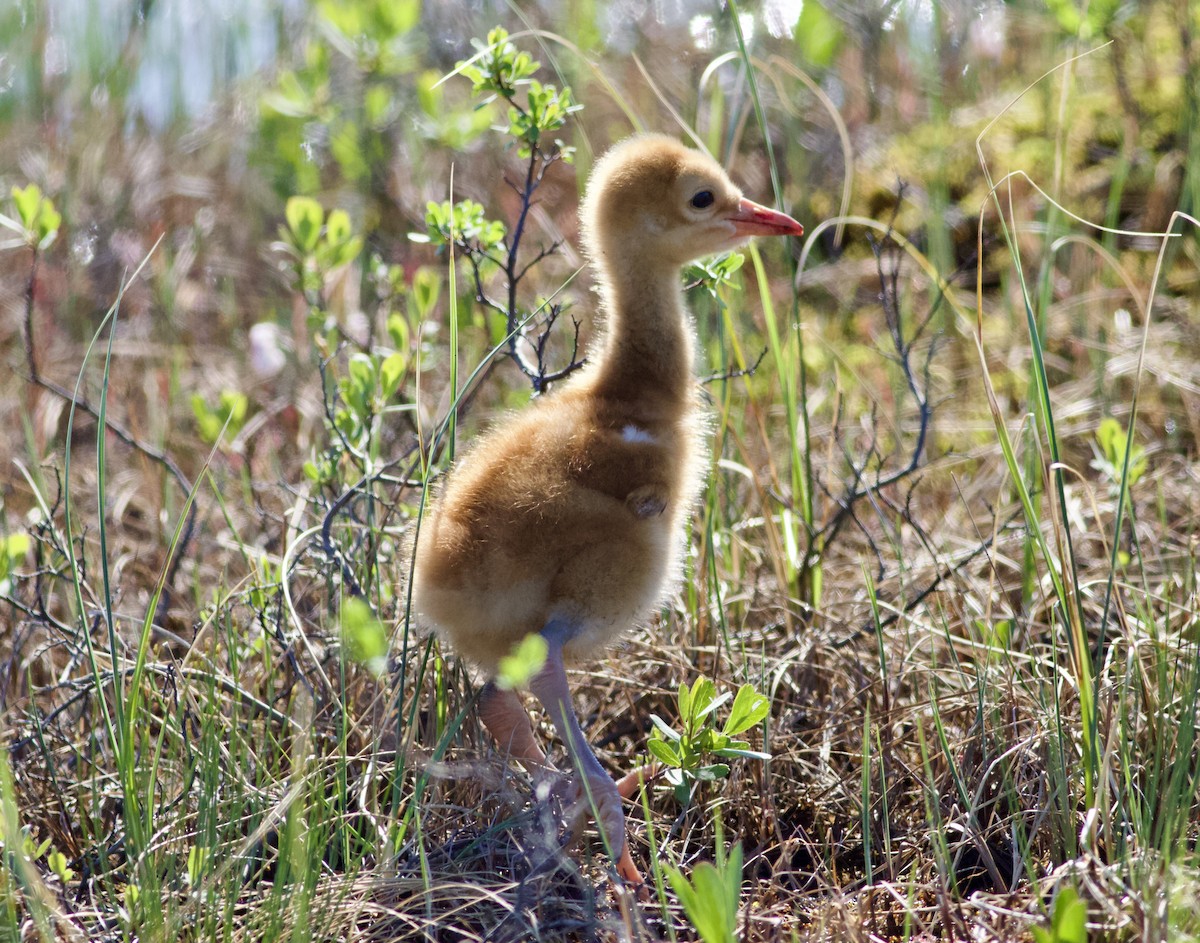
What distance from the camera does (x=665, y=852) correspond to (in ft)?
7.16

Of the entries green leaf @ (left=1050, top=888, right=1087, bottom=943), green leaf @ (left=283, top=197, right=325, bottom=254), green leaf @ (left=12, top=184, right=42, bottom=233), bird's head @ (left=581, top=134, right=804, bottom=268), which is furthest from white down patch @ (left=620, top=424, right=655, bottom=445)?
green leaf @ (left=12, top=184, right=42, bottom=233)

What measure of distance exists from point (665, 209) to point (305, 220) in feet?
3.40

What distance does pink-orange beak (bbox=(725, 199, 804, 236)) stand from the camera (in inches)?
96.5

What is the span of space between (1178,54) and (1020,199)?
2.46 feet

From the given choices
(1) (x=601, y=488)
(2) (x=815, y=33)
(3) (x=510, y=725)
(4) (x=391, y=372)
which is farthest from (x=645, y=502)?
(2) (x=815, y=33)

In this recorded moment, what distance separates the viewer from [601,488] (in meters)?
2.16

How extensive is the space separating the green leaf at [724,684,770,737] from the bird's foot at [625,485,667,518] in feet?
1.12

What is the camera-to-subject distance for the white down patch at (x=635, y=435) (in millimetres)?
2229

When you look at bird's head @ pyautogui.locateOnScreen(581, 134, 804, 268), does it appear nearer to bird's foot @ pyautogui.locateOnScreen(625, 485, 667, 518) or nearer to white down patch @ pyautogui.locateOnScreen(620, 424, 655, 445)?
white down patch @ pyautogui.locateOnScreen(620, 424, 655, 445)

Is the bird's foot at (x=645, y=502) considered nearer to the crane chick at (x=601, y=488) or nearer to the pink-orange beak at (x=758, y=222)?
the crane chick at (x=601, y=488)

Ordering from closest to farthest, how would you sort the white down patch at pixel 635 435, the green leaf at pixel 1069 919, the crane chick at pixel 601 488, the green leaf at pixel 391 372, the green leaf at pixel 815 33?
1. the green leaf at pixel 1069 919
2. the crane chick at pixel 601 488
3. the white down patch at pixel 635 435
4. the green leaf at pixel 391 372
5. the green leaf at pixel 815 33

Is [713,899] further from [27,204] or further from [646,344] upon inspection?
[27,204]

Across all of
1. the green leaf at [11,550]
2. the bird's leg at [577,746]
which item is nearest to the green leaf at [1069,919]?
the bird's leg at [577,746]

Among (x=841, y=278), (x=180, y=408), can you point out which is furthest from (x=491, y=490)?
(x=841, y=278)
